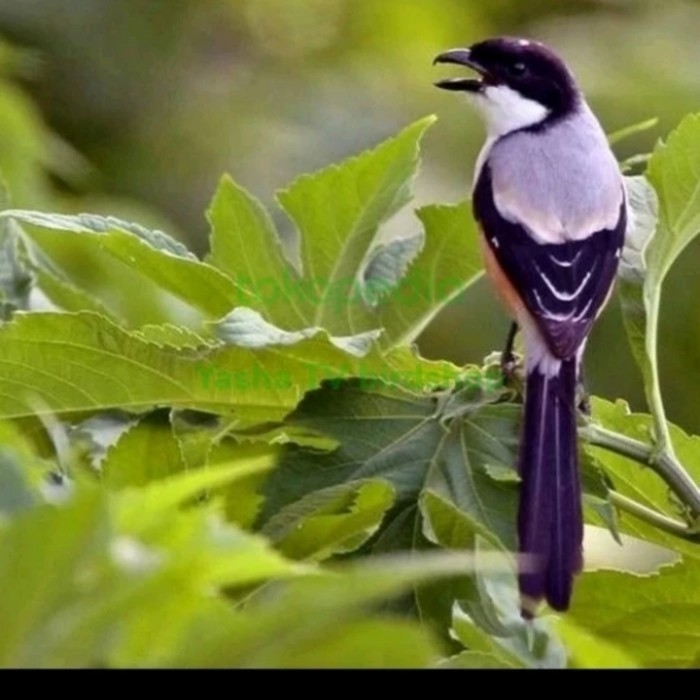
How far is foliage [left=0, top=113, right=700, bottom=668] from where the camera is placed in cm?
170

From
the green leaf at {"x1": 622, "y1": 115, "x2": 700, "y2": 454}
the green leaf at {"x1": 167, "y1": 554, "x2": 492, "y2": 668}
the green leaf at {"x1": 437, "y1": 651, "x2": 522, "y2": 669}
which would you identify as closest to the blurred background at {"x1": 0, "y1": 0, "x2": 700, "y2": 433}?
the green leaf at {"x1": 622, "y1": 115, "x2": 700, "y2": 454}

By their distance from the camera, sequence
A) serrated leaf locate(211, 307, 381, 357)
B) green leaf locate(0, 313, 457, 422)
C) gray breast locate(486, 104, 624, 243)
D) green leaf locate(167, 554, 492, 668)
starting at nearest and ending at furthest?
1. green leaf locate(167, 554, 492, 668)
2. serrated leaf locate(211, 307, 381, 357)
3. green leaf locate(0, 313, 457, 422)
4. gray breast locate(486, 104, 624, 243)

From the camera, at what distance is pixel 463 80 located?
308cm

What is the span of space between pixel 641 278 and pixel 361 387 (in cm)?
41

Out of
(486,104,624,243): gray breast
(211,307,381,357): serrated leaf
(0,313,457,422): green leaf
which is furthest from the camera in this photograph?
(486,104,624,243): gray breast

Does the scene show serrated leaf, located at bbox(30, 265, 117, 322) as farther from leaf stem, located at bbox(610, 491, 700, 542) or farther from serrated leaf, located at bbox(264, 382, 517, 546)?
leaf stem, located at bbox(610, 491, 700, 542)

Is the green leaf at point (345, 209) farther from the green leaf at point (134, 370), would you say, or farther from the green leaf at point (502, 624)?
the green leaf at point (502, 624)

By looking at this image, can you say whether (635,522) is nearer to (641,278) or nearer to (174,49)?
(641,278)

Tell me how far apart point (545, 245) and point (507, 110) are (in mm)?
562

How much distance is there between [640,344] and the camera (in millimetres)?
1958

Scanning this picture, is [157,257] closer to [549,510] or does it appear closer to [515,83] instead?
[549,510]

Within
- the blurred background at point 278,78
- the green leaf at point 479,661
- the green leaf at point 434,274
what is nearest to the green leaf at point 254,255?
the green leaf at point 434,274

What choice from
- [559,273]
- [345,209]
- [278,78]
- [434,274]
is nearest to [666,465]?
[434,274]

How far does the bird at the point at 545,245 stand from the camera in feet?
5.88
